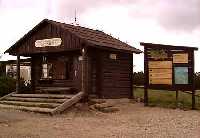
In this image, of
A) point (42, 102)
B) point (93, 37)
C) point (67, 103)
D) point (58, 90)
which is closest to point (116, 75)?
point (93, 37)

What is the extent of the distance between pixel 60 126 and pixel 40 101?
6553mm

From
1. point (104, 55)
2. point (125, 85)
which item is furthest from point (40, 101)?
point (125, 85)

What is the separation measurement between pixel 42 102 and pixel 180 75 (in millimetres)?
6801

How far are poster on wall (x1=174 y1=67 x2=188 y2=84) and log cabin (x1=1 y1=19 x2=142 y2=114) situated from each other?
3.25 metres

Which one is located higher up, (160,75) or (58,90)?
(160,75)

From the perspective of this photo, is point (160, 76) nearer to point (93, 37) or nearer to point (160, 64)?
point (160, 64)

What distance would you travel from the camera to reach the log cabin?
20.9 m

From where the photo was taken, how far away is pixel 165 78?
67.7 feet

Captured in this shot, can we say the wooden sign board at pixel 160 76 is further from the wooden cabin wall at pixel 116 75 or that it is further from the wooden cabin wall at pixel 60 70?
the wooden cabin wall at pixel 60 70

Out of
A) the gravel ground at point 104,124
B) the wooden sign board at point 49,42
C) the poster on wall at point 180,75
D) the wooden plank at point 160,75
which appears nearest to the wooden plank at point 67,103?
the gravel ground at point 104,124

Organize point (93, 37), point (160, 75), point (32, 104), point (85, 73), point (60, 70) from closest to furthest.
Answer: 1. point (32, 104)
2. point (85, 73)
3. point (160, 75)
4. point (93, 37)
5. point (60, 70)

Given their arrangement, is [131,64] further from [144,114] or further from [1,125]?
[1,125]

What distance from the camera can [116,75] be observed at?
22625 mm

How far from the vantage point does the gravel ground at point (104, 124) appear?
39.3 feet
